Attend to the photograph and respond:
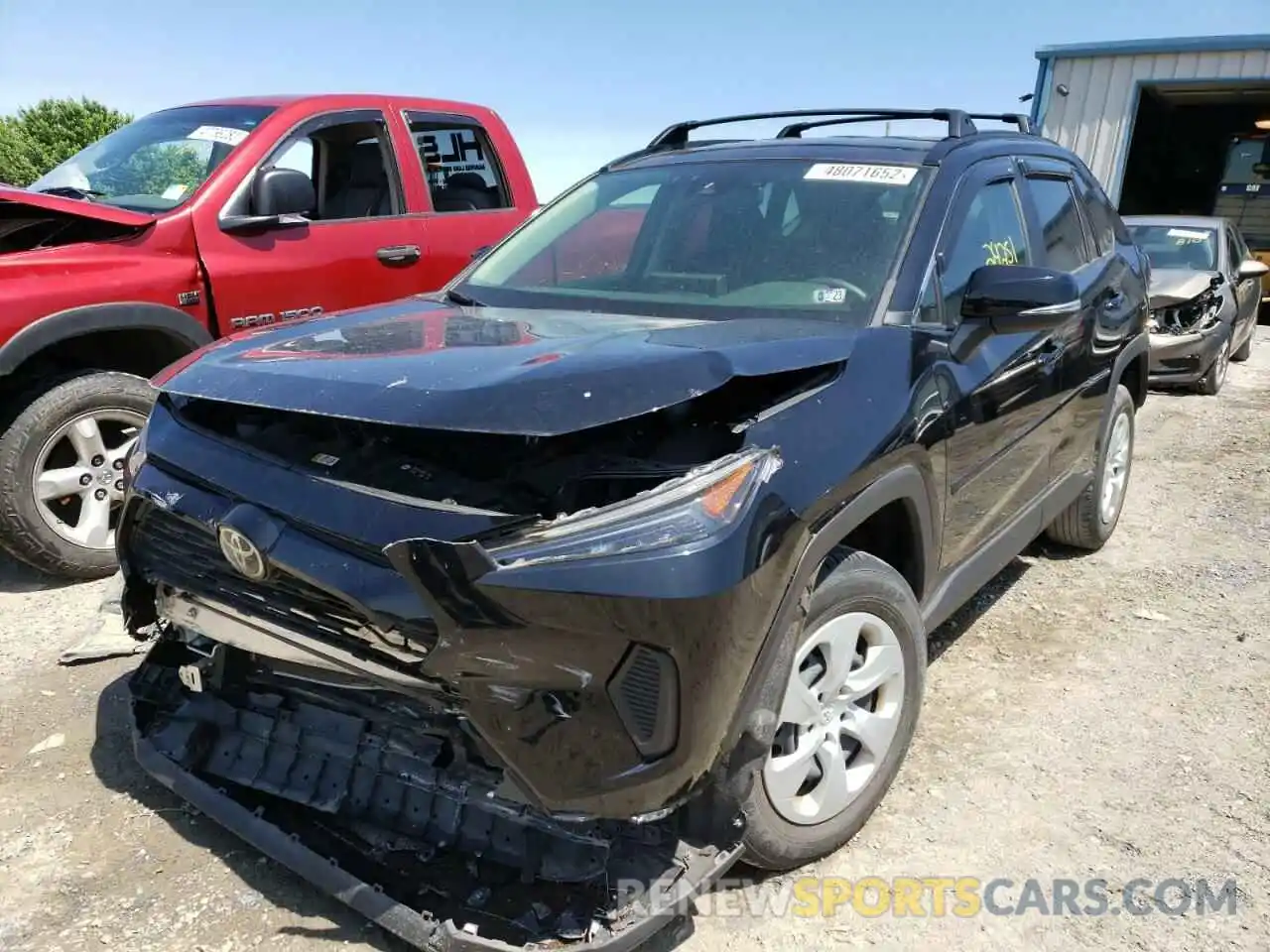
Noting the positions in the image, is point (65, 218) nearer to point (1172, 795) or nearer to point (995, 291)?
point (995, 291)

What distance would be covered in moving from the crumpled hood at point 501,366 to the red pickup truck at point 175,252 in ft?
5.62

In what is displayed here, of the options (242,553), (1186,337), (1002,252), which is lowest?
(1186,337)

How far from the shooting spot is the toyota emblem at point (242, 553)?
207cm

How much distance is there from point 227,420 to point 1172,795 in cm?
284

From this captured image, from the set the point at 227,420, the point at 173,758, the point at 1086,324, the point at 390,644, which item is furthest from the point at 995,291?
the point at 173,758

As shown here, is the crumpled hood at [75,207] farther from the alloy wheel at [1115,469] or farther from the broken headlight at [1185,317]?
the broken headlight at [1185,317]

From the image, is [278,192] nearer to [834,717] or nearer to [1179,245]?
[834,717]

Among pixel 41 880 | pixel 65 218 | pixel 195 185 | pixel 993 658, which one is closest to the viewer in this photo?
pixel 41 880

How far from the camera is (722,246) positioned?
311cm

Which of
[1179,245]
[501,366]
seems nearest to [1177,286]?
[1179,245]

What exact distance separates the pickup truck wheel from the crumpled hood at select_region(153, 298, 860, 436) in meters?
1.71

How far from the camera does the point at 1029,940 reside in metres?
2.28

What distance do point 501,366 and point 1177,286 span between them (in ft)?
27.8

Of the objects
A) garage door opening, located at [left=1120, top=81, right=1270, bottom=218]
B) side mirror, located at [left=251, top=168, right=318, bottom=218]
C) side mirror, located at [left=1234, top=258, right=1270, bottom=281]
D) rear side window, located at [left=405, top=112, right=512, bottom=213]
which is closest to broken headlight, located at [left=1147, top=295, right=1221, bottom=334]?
side mirror, located at [left=1234, top=258, right=1270, bottom=281]
